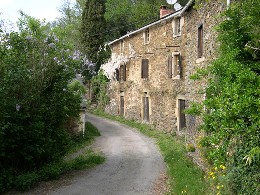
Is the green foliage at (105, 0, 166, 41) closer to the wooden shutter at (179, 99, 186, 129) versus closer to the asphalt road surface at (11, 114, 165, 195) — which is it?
the wooden shutter at (179, 99, 186, 129)

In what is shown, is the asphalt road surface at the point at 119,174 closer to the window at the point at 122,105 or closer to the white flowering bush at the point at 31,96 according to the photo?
the white flowering bush at the point at 31,96

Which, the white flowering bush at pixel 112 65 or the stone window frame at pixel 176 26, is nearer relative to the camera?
the stone window frame at pixel 176 26

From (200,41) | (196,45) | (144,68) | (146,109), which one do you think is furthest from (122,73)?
(200,41)

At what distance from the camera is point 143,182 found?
31.5 feet

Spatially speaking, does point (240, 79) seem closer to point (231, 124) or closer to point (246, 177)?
point (231, 124)

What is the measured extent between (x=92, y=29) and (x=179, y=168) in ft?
65.3

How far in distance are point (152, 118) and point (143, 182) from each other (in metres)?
10.6

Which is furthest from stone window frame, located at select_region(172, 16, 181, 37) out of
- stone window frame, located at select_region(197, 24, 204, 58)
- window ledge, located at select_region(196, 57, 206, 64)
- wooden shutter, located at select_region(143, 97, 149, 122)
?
window ledge, located at select_region(196, 57, 206, 64)

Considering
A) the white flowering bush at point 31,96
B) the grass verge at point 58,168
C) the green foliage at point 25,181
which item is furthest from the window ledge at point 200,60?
the green foliage at point 25,181

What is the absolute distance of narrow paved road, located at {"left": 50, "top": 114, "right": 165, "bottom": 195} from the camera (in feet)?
29.5

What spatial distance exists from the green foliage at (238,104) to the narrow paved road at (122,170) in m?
3.72

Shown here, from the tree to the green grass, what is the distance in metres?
12.4

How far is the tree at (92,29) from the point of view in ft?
90.4

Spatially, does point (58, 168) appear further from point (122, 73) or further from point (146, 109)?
point (122, 73)
